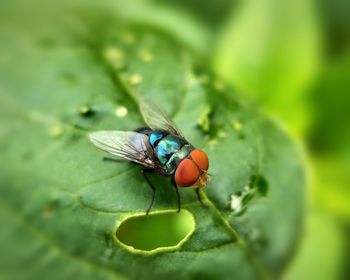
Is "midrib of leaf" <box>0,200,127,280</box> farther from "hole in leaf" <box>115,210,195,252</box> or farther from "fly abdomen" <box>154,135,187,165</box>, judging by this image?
"fly abdomen" <box>154,135,187,165</box>

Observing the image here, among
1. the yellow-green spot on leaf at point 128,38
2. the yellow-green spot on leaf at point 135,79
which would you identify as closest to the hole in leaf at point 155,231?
the yellow-green spot on leaf at point 135,79

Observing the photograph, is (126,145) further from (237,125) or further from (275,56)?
(275,56)

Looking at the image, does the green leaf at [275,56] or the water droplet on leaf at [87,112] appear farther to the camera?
the green leaf at [275,56]

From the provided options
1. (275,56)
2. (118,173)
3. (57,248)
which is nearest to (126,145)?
(118,173)

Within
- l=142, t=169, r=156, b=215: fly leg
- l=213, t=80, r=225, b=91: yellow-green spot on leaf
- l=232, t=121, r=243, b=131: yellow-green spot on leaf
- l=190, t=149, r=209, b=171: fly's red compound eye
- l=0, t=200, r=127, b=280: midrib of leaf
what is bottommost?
l=0, t=200, r=127, b=280: midrib of leaf

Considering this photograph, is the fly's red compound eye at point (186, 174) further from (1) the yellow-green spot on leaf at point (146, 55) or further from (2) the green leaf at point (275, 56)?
(2) the green leaf at point (275, 56)

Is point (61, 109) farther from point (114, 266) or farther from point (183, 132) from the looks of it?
point (114, 266)

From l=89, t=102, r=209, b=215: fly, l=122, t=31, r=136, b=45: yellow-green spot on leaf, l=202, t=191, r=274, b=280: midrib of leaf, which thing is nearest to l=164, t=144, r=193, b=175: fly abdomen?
l=89, t=102, r=209, b=215: fly
